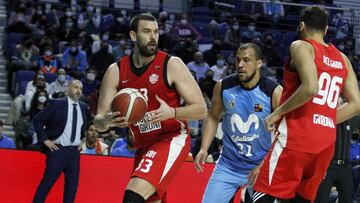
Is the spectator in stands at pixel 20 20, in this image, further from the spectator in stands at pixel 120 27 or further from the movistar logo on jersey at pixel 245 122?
the movistar logo on jersey at pixel 245 122

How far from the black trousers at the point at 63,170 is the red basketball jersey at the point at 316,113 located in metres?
5.01

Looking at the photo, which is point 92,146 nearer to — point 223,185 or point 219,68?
point 223,185

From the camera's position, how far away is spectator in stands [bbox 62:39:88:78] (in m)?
16.9

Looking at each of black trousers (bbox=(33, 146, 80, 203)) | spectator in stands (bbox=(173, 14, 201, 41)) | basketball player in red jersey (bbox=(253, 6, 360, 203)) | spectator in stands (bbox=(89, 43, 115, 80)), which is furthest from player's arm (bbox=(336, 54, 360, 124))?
spectator in stands (bbox=(173, 14, 201, 41))

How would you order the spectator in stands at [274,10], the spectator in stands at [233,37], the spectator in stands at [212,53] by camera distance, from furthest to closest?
the spectator in stands at [274,10], the spectator in stands at [233,37], the spectator in stands at [212,53]

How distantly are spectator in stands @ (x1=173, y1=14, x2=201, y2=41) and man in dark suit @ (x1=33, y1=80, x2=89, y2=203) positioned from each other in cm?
945

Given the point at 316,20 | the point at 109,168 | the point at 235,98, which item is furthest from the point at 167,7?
the point at 316,20

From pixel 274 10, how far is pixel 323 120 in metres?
17.7

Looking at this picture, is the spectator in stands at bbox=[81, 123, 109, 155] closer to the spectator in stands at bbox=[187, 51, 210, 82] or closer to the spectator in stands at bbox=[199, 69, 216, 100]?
the spectator in stands at bbox=[199, 69, 216, 100]

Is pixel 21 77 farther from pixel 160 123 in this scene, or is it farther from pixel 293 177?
pixel 293 177

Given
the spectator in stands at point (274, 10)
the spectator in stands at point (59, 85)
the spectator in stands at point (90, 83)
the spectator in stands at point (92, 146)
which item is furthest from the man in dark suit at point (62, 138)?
the spectator in stands at point (274, 10)

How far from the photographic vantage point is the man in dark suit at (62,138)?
990 cm

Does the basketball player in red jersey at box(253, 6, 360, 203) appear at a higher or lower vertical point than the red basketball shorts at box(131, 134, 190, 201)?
higher

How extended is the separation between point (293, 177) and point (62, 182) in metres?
5.68
